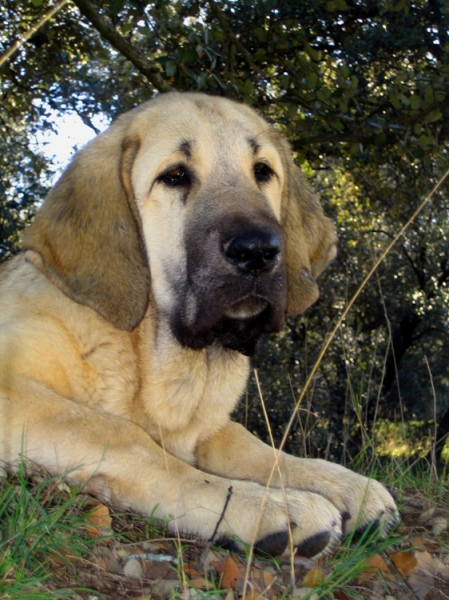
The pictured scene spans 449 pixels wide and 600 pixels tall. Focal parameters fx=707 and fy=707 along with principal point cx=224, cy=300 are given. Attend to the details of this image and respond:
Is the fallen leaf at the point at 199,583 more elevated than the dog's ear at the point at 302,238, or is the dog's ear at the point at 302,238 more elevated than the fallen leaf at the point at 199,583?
the dog's ear at the point at 302,238

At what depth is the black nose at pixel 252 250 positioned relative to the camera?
297 centimetres

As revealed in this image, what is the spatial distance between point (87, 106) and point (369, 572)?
7.75m

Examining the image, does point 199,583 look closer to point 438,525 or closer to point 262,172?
point 438,525

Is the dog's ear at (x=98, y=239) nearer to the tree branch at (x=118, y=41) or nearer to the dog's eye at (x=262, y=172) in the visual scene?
the dog's eye at (x=262, y=172)

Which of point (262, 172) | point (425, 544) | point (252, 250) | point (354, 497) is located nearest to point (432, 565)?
point (425, 544)

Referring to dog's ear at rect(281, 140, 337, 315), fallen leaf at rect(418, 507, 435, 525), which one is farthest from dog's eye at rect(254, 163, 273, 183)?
fallen leaf at rect(418, 507, 435, 525)

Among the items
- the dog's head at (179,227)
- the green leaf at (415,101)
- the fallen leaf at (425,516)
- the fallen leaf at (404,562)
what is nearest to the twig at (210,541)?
the fallen leaf at (404,562)

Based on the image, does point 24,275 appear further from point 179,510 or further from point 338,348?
point 338,348

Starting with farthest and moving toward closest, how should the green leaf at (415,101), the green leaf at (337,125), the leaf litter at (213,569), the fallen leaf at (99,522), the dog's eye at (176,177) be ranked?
the green leaf at (415,101)
the green leaf at (337,125)
the dog's eye at (176,177)
the fallen leaf at (99,522)
the leaf litter at (213,569)

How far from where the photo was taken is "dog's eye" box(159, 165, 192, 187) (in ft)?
11.8

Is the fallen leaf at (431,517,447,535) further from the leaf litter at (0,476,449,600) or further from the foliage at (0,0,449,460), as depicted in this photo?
the foliage at (0,0,449,460)

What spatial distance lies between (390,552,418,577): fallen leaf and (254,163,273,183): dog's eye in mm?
2031

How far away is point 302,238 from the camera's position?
4.20 metres

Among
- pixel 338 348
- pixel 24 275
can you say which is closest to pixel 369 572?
pixel 24 275
